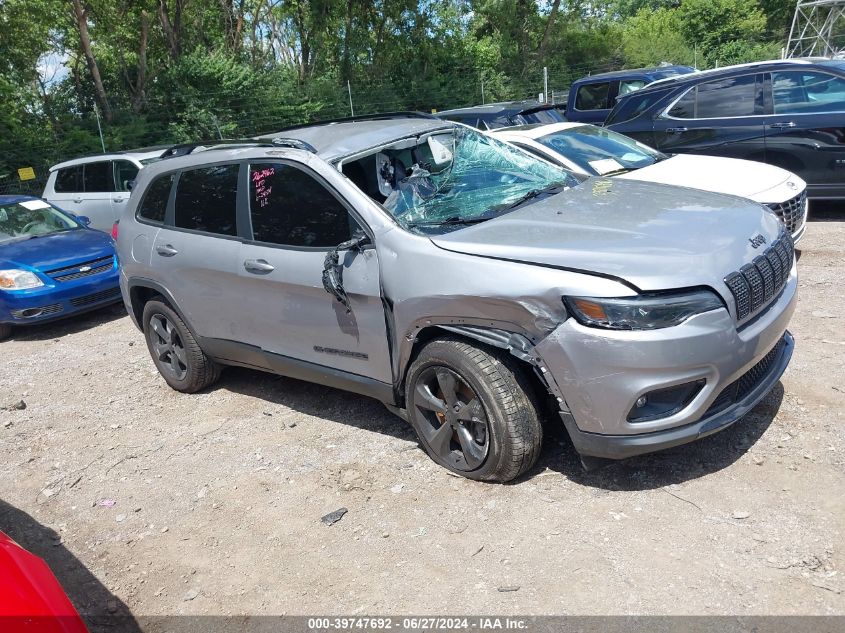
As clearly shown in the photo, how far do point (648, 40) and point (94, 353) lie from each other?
103 feet

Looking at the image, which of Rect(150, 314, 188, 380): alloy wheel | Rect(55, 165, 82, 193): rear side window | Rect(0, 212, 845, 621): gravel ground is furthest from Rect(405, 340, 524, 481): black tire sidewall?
Rect(55, 165, 82, 193): rear side window

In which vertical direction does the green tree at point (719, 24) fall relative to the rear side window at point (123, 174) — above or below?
above

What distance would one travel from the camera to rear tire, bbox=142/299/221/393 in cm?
528

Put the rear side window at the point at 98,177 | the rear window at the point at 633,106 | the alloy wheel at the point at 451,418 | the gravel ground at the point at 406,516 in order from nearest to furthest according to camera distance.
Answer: the gravel ground at the point at 406,516 → the alloy wheel at the point at 451,418 → the rear window at the point at 633,106 → the rear side window at the point at 98,177

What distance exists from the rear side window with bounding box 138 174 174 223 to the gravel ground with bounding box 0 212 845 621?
58.0 inches

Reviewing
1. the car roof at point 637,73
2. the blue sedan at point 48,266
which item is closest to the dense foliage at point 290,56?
the blue sedan at point 48,266

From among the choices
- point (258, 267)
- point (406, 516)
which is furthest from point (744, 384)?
point (258, 267)

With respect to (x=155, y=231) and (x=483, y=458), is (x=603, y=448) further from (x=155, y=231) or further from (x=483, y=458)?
(x=155, y=231)

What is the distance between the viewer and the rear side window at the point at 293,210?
406cm

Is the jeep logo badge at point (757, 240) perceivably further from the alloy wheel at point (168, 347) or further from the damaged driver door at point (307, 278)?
the alloy wheel at point (168, 347)

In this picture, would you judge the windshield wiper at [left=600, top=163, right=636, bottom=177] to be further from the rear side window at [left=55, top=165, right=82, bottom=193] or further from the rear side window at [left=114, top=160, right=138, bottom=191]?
the rear side window at [left=55, top=165, right=82, bottom=193]

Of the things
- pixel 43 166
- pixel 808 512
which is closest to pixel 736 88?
pixel 808 512

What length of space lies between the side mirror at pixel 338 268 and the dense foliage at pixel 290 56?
14082 millimetres

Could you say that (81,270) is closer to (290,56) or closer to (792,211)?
(792,211)
